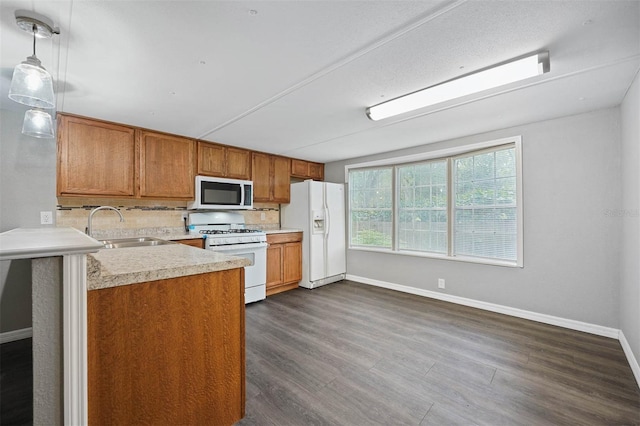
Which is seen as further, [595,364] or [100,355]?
[595,364]

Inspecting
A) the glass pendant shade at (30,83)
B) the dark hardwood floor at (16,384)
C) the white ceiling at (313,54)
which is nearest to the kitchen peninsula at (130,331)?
the dark hardwood floor at (16,384)

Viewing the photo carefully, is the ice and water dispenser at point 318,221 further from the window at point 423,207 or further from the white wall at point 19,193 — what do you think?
the white wall at point 19,193

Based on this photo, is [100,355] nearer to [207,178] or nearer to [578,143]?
[207,178]

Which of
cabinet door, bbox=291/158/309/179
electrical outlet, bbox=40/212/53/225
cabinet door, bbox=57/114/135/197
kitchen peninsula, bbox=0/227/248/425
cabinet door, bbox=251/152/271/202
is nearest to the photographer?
kitchen peninsula, bbox=0/227/248/425

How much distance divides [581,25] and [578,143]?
1.82 m

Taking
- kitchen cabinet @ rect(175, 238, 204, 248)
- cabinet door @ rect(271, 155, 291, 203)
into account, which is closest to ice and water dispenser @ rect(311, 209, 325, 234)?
cabinet door @ rect(271, 155, 291, 203)

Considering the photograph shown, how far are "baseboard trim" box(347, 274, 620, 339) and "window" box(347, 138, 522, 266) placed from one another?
1.74 feet

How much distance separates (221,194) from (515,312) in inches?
155

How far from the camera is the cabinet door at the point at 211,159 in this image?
3775 mm

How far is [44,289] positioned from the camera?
3.14ft

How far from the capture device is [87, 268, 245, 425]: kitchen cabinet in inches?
42.6

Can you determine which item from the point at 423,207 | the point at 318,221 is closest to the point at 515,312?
the point at 423,207

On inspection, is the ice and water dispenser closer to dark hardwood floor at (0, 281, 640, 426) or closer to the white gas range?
the white gas range

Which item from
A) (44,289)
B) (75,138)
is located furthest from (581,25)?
(75,138)
